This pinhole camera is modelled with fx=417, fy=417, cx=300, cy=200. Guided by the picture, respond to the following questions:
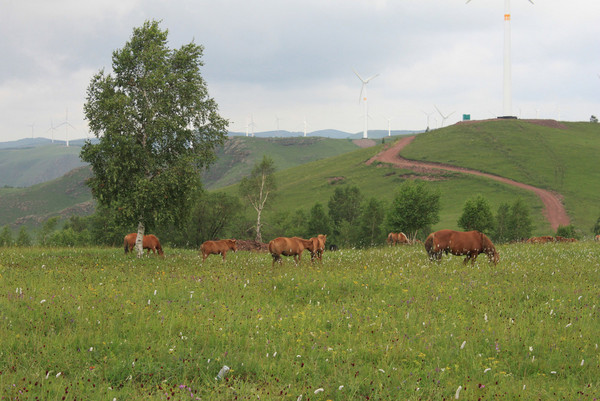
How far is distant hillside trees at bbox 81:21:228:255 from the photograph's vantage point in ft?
71.4

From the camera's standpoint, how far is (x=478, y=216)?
7019 centimetres

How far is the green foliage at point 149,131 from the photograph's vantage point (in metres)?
21.7

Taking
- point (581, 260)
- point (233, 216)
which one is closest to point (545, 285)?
point (581, 260)

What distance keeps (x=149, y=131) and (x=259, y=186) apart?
39.6 meters

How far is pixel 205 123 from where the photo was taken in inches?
951

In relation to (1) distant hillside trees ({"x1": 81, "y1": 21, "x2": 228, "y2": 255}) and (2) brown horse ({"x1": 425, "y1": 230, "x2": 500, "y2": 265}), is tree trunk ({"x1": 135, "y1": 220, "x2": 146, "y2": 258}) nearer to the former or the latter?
(1) distant hillside trees ({"x1": 81, "y1": 21, "x2": 228, "y2": 255})

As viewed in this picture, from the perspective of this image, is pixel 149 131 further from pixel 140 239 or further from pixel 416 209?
pixel 416 209

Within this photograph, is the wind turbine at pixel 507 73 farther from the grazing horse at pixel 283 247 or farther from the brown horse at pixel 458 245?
the grazing horse at pixel 283 247

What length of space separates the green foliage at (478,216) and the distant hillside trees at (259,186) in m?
33.9

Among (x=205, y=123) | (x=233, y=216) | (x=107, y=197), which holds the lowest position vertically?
(x=233, y=216)

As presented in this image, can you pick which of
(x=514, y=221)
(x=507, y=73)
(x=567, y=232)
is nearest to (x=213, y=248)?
(x=567, y=232)

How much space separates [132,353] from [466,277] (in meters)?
10.4

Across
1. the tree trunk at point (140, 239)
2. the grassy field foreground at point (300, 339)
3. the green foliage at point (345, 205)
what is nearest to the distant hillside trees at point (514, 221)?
the green foliage at point (345, 205)

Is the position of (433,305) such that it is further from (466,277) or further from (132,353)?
(132,353)
